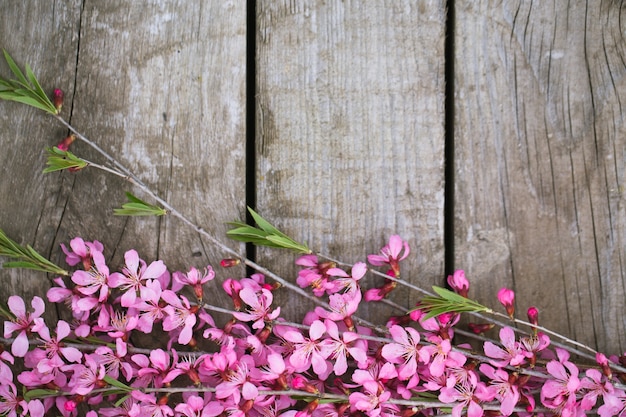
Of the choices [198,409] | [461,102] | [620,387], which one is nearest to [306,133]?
[461,102]

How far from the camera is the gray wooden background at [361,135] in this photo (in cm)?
140

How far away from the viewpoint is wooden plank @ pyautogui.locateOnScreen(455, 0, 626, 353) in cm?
140

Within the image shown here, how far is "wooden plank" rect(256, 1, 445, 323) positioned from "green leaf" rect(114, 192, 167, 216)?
22 cm

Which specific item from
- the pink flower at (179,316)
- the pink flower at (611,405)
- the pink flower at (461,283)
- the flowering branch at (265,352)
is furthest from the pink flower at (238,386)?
the pink flower at (611,405)

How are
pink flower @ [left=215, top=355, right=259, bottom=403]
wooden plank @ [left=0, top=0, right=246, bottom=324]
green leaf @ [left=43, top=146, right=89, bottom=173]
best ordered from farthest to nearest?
wooden plank @ [left=0, top=0, right=246, bottom=324] < green leaf @ [left=43, top=146, right=89, bottom=173] < pink flower @ [left=215, top=355, right=259, bottom=403]

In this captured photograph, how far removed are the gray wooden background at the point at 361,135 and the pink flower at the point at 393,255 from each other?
0.19 ft

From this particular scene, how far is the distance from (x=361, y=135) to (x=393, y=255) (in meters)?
0.28

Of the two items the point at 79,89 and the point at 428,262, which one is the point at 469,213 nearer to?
the point at 428,262

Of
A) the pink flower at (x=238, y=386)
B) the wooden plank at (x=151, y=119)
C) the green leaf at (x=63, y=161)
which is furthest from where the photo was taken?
the wooden plank at (x=151, y=119)

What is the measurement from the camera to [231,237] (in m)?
1.41

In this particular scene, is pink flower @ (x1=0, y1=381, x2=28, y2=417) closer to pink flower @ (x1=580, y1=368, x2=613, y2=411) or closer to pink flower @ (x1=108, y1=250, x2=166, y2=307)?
pink flower @ (x1=108, y1=250, x2=166, y2=307)

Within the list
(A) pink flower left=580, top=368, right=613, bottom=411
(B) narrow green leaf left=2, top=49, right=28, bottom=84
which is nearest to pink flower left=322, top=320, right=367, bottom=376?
(A) pink flower left=580, top=368, right=613, bottom=411

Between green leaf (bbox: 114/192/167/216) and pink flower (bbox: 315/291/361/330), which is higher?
green leaf (bbox: 114/192/167/216)

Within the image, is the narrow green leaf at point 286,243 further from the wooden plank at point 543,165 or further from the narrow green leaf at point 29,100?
the narrow green leaf at point 29,100
